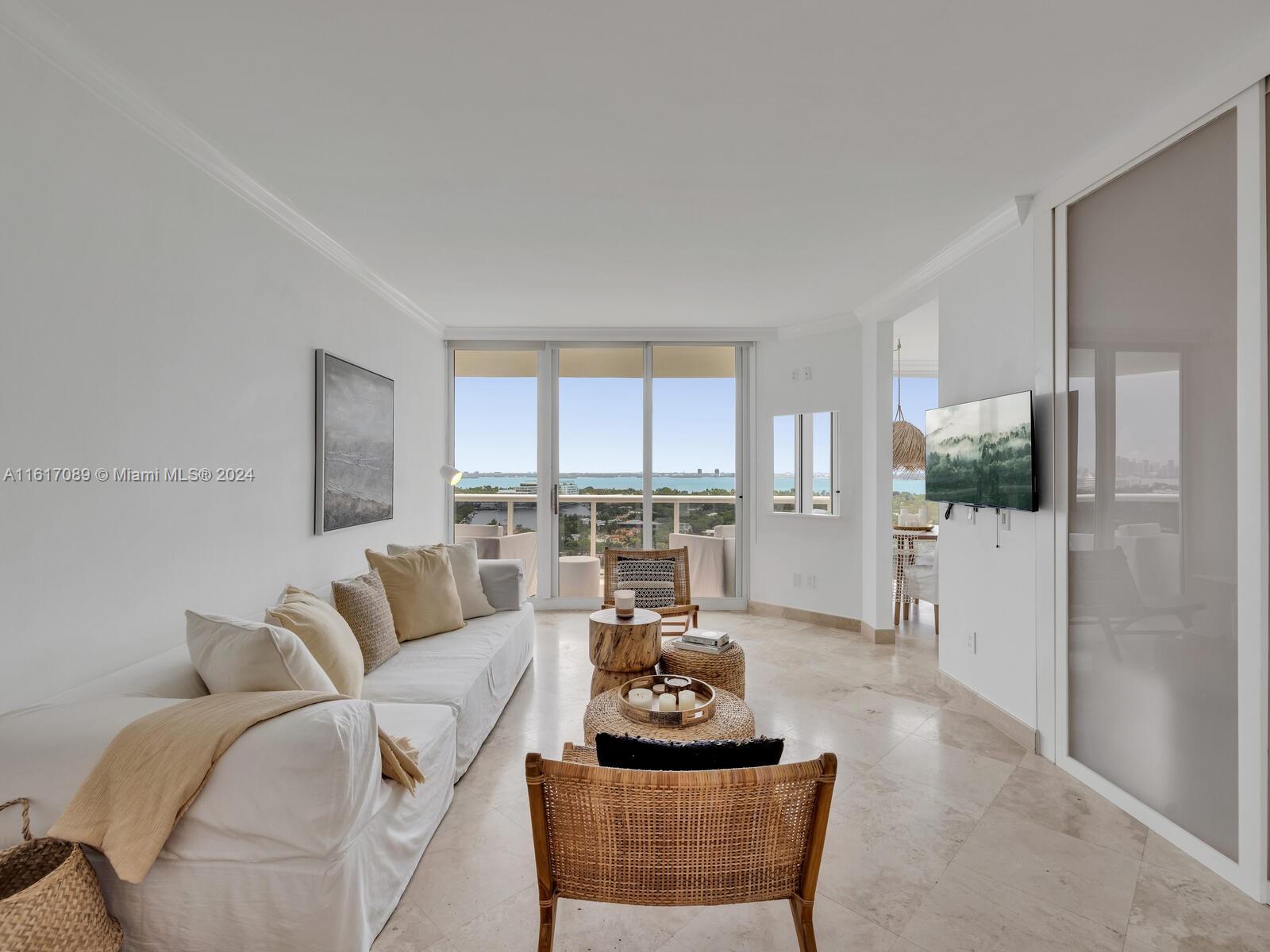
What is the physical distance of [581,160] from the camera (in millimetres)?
2596

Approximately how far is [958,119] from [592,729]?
264 cm

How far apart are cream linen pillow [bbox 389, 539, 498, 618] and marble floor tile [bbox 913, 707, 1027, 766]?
2518 millimetres

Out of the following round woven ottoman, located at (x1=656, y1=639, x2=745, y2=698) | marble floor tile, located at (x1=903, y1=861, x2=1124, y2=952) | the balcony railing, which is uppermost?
the balcony railing

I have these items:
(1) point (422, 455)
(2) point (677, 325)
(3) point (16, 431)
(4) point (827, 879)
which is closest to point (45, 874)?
(3) point (16, 431)

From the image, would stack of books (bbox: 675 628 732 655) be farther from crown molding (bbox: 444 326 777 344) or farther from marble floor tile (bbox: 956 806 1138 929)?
crown molding (bbox: 444 326 777 344)

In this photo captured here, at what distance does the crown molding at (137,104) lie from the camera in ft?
5.63

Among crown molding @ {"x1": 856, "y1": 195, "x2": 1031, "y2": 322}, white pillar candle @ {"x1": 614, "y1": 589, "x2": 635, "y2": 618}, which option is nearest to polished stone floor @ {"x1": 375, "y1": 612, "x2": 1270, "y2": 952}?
white pillar candle @ {"x1": 614, "y1": 589, "x2": 635, "y2": 618}

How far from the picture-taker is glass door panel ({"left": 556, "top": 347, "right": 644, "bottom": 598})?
5.83 m

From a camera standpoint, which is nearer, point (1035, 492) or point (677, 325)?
point (1035, 492)

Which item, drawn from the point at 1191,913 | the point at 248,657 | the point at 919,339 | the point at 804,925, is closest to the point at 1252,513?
the point at 1191,913

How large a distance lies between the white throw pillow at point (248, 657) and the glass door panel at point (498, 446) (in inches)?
149

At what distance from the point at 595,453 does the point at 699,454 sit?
3.24 feet

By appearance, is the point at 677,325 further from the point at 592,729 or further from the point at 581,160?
the point at 592,729

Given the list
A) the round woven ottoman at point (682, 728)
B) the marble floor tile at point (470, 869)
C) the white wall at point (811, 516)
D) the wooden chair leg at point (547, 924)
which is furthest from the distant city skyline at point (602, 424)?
the wooden chair leg at point (547, 924)
